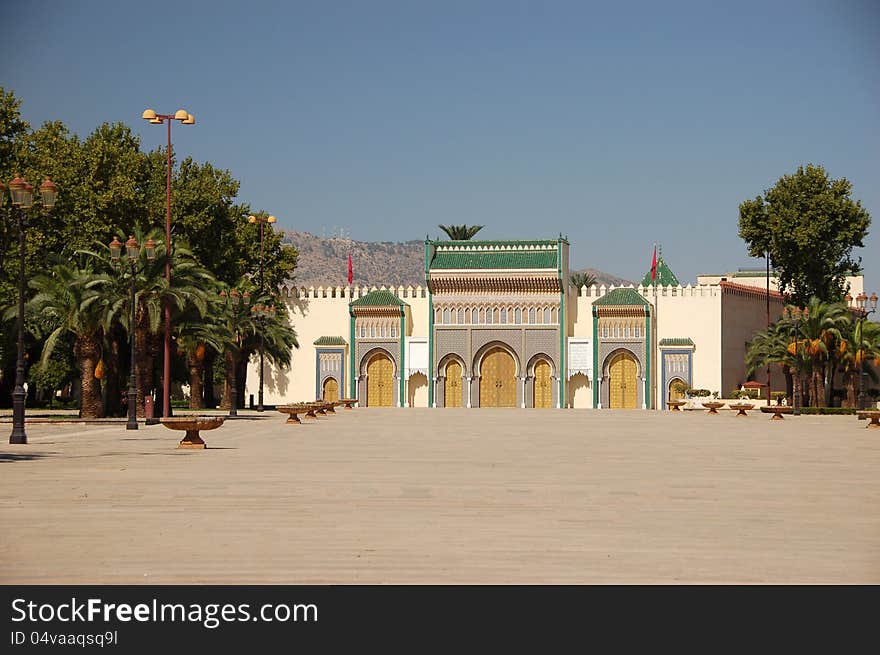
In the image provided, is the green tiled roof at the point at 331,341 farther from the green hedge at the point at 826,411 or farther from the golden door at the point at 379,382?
the green hedge at the point at 826,411

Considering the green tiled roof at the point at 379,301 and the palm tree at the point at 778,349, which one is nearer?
the palm tree at the point at 778,349

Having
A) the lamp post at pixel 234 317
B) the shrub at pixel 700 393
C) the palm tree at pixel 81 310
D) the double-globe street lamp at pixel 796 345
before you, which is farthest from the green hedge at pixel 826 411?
the palm tree at pixel 81 310

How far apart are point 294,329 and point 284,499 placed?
Answer: 54.2 m

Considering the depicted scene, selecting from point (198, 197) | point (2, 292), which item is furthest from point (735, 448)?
point (198, 197)

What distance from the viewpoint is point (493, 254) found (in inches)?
2643

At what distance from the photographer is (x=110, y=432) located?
1218 inches

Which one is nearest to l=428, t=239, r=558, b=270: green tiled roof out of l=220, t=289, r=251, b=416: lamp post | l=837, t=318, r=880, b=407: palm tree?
l=220, t=289, r=251, b=416: lamp post

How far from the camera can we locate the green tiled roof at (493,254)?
66438mm

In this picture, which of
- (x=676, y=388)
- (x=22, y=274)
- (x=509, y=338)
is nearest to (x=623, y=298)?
(x=676, y=388)

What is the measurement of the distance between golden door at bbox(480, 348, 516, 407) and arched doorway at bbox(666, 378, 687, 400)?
25.7 ft

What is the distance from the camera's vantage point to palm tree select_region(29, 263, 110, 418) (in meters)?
37.5

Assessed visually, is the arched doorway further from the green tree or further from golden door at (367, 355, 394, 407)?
golden door at (367, 355, 394, 407)

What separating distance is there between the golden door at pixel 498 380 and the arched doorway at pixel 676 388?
7.84 metres

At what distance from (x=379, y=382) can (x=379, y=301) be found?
419 cm
